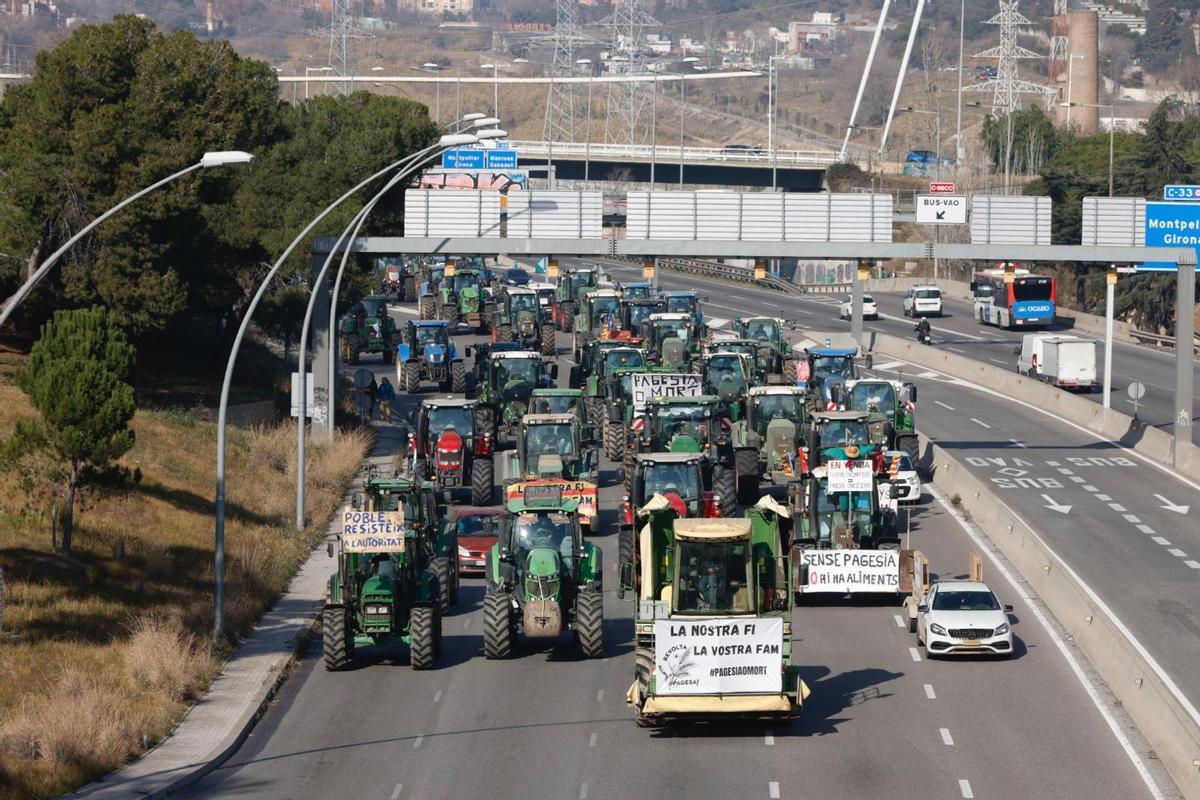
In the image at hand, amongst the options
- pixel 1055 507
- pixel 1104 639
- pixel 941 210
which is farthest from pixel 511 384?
pixel 1104 639

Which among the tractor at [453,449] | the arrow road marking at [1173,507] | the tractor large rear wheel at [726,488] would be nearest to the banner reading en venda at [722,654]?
the tractor large rear wheel at [726,488]

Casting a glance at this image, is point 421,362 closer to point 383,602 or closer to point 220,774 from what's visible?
point 383,602

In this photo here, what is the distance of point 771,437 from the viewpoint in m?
47.0

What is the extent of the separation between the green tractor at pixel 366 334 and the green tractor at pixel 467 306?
7239mm

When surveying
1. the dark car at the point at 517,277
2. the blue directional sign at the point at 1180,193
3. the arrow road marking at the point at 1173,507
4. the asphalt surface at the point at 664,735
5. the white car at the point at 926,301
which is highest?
the blue directional sign at the point at 1180,193

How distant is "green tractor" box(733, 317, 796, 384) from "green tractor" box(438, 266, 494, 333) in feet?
53.9

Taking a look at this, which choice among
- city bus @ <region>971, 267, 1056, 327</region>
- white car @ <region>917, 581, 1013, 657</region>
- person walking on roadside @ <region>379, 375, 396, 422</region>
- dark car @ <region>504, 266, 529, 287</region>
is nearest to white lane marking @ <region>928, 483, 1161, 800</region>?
white car @ <region>917, 581, 1013, 657</region>

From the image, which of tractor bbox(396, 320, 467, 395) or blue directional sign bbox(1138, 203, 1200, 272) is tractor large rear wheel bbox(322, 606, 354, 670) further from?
tractor bbox(396, 320, 467, 395)

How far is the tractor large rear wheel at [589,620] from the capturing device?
29906mm

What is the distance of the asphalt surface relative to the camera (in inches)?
935

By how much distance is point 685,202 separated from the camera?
55656mm

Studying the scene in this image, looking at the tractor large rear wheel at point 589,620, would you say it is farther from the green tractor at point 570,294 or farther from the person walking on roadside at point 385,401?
the green tractor at point 570,294

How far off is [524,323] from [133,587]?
43.3 meters

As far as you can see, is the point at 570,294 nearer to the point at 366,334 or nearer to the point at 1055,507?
the point at 366,334
